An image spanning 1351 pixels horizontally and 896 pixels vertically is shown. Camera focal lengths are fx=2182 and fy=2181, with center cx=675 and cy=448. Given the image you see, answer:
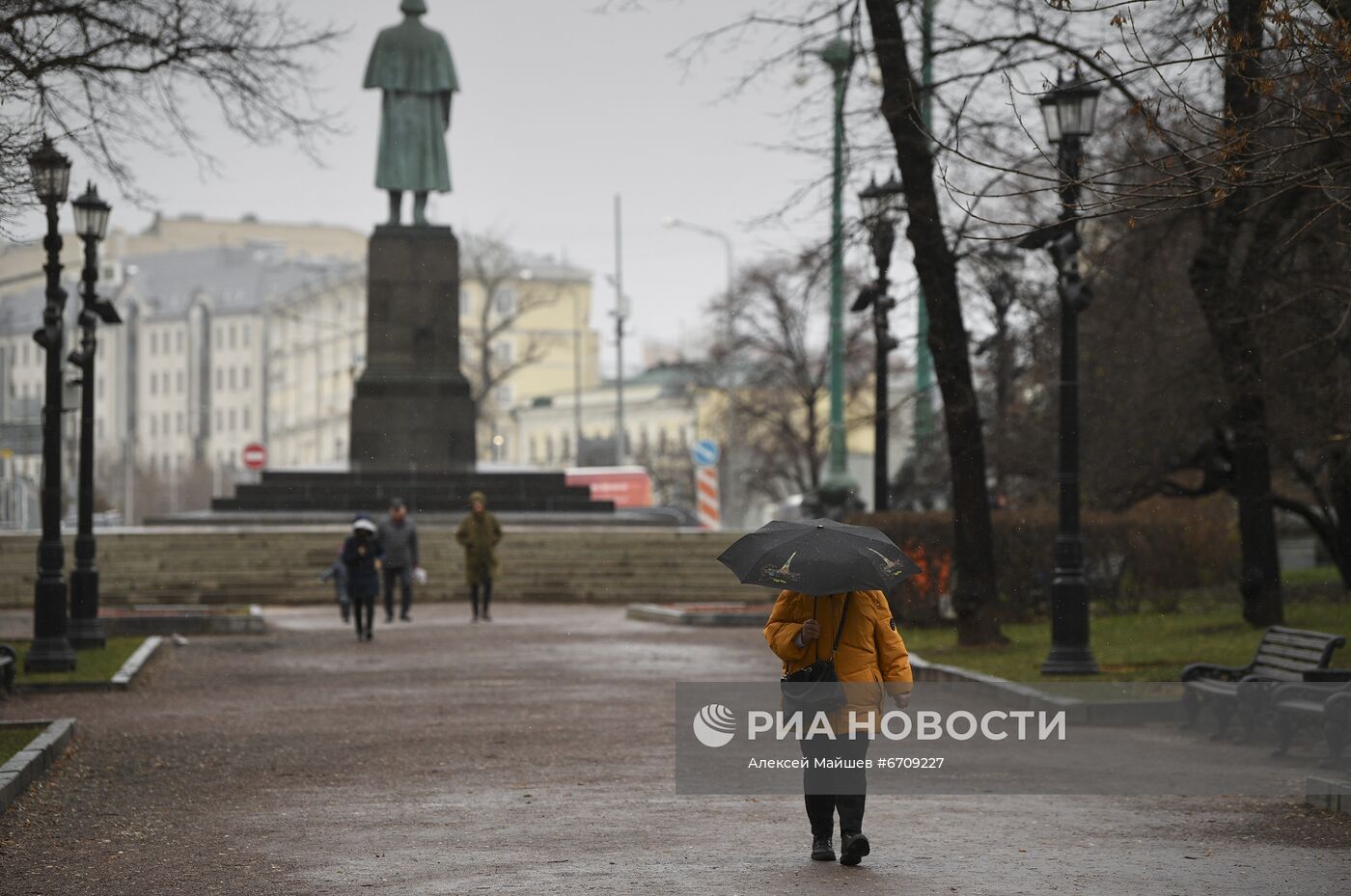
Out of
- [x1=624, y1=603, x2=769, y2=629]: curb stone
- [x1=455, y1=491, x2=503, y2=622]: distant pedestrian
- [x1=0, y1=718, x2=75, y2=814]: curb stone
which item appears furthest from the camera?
[x1=455, y1=491, x2=503, y2=622]: distant pedestrian

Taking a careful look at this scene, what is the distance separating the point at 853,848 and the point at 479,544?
20.4m

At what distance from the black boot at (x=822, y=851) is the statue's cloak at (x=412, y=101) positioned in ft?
105

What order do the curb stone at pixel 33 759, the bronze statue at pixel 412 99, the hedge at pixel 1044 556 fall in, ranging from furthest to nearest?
the bronze statue at pixel 412 99
the hedge at pixel 1044 556
the curb stone at pixel 33 759

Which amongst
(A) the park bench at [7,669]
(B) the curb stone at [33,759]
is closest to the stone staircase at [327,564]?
(A) the park bench at [7,669]

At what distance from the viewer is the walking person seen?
8.77 m

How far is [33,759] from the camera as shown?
40.9 ft

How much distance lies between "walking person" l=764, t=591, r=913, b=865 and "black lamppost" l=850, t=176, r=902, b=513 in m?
12.8

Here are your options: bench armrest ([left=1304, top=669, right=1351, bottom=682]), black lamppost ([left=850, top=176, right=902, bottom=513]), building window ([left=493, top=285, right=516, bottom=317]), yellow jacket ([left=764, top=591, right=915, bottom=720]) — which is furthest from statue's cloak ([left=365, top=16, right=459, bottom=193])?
building window ([left=493, top=285, right=516, bottom=317])

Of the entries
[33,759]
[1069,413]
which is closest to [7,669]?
[33,759]

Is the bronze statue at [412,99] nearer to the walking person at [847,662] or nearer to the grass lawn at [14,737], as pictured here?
the grass lawn at [14,737]

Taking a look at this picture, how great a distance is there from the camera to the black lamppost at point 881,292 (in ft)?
74.1

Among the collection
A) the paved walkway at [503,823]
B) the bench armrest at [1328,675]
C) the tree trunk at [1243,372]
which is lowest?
the paved walkway at [503,823]

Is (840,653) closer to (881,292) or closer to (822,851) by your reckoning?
(822,851)

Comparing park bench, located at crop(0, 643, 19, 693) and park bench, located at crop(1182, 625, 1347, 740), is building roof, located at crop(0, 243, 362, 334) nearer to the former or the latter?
park bench, located at crop(0, 643, 19, 693)
